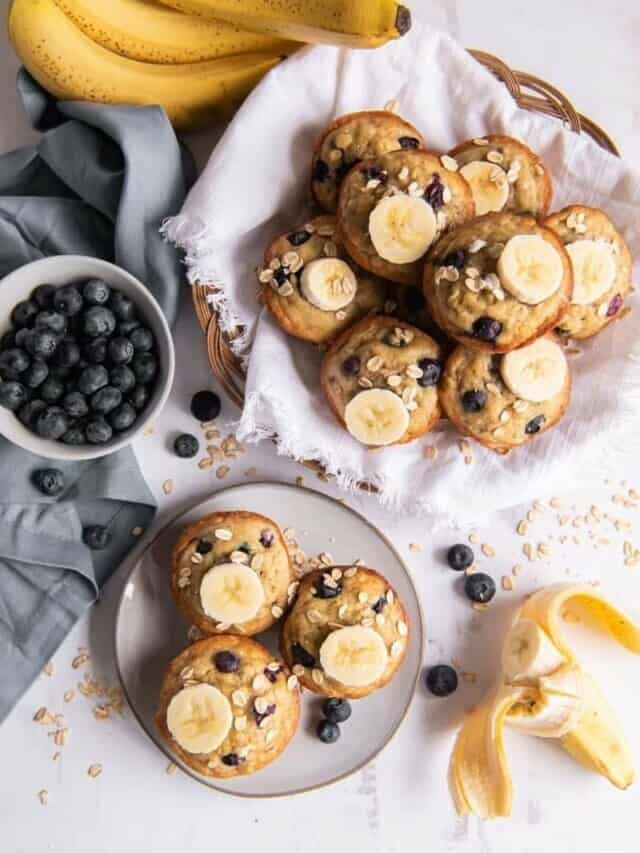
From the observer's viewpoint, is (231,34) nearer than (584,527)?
Yes

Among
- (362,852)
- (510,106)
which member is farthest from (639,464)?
(362,852)

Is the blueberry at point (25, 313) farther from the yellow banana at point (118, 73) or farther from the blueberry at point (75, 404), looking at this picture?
the yellow banana at point (118, 73)

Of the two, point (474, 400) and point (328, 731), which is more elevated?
point (474, 400)

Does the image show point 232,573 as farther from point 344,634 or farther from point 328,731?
point 328,731

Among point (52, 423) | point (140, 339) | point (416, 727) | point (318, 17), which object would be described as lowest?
point (416, 727)

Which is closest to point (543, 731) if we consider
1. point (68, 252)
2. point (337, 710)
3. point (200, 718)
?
point (337, 710)

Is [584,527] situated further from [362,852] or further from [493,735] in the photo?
[362,852]
